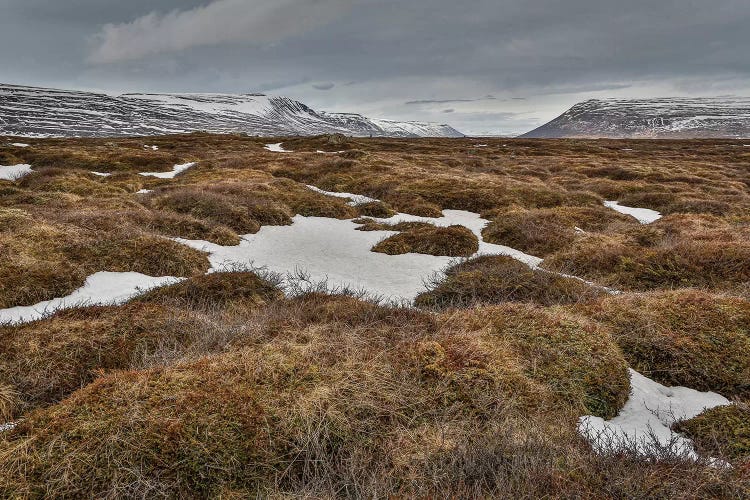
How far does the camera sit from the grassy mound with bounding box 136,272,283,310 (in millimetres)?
8141

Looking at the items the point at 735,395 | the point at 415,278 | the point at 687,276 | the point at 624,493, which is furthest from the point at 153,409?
the point at 687,276

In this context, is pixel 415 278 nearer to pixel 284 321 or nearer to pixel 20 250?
pixel 284 321

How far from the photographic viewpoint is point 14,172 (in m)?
28.5

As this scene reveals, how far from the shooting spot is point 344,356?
5070 millimetres

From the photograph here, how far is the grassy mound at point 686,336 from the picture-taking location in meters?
5.71

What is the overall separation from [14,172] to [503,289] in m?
34.6

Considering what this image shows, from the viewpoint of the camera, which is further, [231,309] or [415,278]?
[415,278]

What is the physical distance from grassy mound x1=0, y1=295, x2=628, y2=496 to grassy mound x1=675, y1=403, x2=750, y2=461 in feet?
2.67

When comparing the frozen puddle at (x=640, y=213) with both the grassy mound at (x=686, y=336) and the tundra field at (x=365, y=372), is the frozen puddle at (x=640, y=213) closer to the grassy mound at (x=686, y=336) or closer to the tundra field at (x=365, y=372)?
the tundra field at (x=365, y=372)

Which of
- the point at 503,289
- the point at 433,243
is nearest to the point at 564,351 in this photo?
the point at 503,289

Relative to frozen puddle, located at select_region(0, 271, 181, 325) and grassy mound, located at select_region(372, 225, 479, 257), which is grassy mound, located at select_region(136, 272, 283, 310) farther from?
grassy mound, located at select_region(372, 225, 479, 257)

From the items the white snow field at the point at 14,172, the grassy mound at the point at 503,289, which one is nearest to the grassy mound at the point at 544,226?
the grassy mound at the point at 503,289

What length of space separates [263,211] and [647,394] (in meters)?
15.7

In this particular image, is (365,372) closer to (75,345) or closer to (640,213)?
(75,345)
